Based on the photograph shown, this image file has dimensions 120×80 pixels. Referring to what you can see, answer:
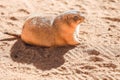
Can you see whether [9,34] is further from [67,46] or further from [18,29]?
[67,46]

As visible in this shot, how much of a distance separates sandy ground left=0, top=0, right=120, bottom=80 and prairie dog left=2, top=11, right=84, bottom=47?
75 mm

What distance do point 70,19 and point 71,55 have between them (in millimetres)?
373

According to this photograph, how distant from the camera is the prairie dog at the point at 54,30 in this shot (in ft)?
12.5

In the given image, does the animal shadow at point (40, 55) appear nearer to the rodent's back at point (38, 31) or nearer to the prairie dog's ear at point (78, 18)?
the rodent's back at point (38, 31)

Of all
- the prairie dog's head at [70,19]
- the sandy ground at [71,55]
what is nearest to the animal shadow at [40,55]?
the sandy ground at [71,55]

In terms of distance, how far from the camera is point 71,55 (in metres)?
3.79

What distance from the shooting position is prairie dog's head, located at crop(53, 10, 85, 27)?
3.74 m

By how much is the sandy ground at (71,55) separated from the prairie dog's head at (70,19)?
0.28 metres

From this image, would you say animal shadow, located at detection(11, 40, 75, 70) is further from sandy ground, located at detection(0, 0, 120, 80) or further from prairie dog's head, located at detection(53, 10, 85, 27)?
prairie dog's head, located at detection(53, 10, 85, 27)

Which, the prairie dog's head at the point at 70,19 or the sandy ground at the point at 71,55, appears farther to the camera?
the prairie dog's head at the point at 70,19

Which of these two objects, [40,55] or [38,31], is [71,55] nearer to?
[40,55]

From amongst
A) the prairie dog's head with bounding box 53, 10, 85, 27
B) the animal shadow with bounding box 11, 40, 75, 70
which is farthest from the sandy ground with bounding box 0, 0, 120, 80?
the prairie dog's head with bounding box 53, 10, 85, 27

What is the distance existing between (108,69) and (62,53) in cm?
53

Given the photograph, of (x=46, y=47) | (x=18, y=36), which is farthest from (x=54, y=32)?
(x=18, y=36)
